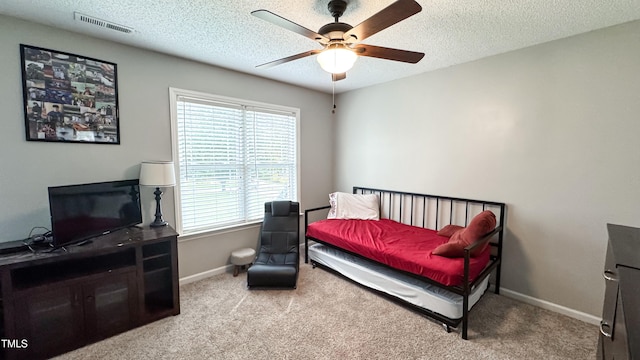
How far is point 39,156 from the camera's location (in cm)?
223

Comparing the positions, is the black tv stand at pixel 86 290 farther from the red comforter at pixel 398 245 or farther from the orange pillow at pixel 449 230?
the orange pillow at pixel 449 230

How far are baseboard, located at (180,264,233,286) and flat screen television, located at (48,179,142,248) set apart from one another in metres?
0.91

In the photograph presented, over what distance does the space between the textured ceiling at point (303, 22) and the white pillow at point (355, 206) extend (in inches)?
74.2

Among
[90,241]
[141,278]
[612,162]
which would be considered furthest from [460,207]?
[90,241]

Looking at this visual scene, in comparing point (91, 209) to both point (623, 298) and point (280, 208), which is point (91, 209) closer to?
point (280, 208)

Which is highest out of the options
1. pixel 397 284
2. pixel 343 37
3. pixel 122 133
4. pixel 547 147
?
pixel 343 37

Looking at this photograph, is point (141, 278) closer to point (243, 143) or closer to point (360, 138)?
point (243, 143)

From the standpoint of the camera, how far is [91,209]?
2238 mm

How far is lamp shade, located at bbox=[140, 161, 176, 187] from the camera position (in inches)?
101

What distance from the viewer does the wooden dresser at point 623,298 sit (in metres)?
0.84

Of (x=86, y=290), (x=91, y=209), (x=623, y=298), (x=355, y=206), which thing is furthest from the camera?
(x=355, y=206)

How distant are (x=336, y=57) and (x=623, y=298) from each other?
1806 millimetres

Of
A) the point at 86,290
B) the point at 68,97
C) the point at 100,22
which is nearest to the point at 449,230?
the point at 86,290

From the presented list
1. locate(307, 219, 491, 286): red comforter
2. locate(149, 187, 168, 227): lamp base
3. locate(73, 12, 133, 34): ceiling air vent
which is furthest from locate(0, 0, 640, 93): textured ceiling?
locate(307, 219, 491, 286): red comforter
